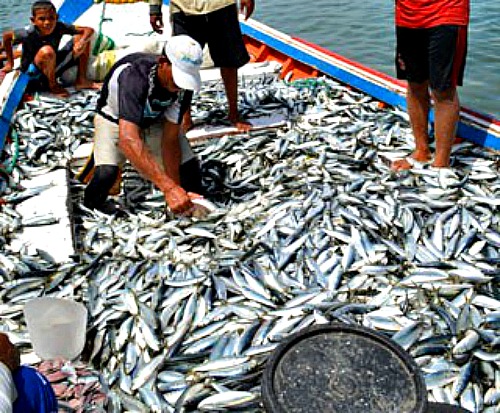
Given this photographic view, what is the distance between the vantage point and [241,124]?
650 centimetres

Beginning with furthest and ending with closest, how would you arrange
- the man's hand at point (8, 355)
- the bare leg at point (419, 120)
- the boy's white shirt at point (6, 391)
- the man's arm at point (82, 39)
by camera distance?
the man's arm at point (82, 39)
the bare leg at point (419, 120)
the man's hand at point (8, 355)
the boy's white shirt at point (6, 391)

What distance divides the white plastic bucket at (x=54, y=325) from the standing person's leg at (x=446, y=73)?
3157 mm

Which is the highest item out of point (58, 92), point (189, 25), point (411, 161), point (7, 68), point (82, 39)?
point (189, 25)

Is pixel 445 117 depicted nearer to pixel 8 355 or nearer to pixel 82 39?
pixel 8 355

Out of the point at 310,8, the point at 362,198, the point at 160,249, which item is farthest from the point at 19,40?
the point at 310,8

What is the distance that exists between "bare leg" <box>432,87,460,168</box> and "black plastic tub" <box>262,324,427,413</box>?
292cm

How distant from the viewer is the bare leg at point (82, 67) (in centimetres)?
804

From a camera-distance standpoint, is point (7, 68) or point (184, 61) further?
point (7, 68)

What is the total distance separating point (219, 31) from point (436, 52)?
2.40 meters

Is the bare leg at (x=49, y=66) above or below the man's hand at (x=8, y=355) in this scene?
below

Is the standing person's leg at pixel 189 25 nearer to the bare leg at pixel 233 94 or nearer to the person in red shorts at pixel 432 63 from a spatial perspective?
the bare leg at pixel 233 94

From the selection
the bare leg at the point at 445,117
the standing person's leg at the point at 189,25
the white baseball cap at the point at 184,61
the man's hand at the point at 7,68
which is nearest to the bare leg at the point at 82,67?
the man's hand at the point at 7,68

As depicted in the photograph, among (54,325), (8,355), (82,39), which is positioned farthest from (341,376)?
(82,39)

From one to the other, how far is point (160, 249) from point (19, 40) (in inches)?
187
